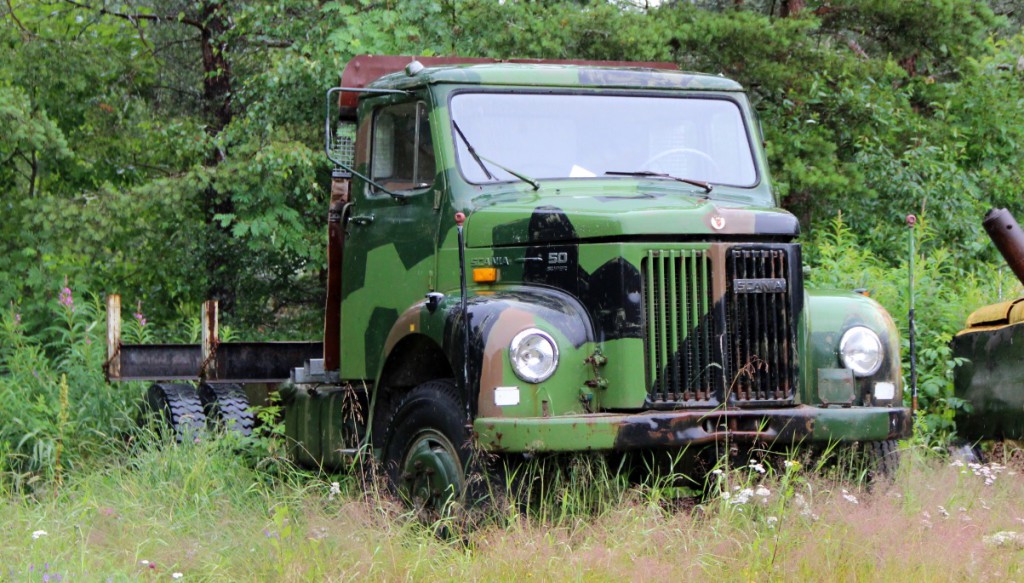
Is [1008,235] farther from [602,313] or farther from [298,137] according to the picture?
[298,137]

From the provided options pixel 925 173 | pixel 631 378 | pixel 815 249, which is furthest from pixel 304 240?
pixel 631 378

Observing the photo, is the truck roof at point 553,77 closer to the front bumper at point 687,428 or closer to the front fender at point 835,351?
the front fender at point 835,351

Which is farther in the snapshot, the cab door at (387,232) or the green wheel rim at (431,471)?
the cab door at (387,232)

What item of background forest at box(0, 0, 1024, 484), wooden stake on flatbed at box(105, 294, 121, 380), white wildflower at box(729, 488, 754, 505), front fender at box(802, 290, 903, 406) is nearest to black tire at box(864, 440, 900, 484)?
front fender at box(802, 290, 903, 406)

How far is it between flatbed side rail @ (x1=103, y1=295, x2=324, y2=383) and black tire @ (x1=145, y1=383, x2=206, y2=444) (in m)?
0.15

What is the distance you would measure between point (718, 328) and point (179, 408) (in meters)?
4.37

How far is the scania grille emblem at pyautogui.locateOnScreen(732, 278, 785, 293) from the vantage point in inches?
229

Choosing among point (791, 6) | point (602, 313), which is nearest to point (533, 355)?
point (602, 313)

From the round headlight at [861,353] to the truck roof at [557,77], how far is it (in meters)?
1.68

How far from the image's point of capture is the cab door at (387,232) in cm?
670

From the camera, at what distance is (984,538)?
536 centimetres

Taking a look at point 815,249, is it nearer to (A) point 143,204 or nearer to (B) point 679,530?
(A) point 143,204

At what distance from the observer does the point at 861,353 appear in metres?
6.05

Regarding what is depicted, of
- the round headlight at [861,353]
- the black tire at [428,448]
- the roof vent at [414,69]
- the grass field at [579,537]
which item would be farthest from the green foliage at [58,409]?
the round headlight at [861,353]
